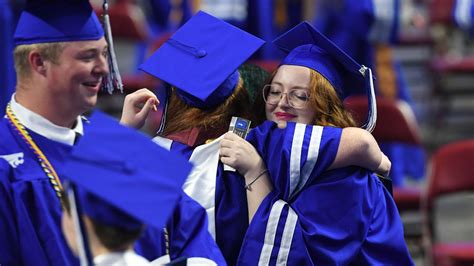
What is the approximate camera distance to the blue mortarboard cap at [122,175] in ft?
7.39

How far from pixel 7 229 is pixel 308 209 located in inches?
29.8

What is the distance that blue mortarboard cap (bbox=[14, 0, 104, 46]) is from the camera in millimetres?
2803

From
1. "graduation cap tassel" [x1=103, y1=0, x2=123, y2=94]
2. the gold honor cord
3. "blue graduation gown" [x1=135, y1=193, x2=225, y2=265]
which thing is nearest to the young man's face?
the gold honor cord

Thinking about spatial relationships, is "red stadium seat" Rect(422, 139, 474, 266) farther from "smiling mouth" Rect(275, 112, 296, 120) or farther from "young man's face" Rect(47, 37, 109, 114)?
"young man's face" Rect(47, 37, 109, 114)

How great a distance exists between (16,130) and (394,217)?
100 centimetres

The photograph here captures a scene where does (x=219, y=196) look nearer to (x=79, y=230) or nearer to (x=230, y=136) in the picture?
(x=230, y=136)

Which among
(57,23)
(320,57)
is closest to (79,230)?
(57,23)

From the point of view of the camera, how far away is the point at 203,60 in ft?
10.2

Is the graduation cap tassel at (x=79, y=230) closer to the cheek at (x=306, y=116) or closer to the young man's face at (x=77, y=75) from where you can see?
the young man's face at (x=77, y=75)

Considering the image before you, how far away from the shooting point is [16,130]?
281 centimetres

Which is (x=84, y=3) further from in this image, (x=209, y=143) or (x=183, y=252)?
(x=183, y=252)

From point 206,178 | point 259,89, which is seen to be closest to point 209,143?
point 206,178

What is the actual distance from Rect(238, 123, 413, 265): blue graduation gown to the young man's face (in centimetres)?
48

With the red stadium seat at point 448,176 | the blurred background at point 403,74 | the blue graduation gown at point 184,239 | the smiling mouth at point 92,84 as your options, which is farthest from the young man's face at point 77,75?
the red stadium seat at point 448,176
